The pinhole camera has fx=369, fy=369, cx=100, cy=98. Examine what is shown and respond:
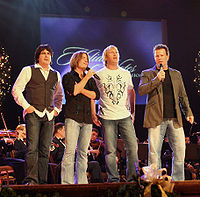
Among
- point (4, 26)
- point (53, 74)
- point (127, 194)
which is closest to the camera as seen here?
point (127, 194)

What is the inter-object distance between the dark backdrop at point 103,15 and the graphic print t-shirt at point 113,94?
4391mm

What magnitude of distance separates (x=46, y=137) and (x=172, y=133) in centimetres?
144

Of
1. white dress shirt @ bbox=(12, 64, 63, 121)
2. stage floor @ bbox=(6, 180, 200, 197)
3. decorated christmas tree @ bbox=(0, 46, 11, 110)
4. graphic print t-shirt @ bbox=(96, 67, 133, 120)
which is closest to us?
stage floor @ bbox=(6, 180, 200, 197)

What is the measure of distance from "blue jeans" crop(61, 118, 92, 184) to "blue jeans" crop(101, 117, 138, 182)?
26cm

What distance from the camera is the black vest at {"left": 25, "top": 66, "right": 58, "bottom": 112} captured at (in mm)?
4035

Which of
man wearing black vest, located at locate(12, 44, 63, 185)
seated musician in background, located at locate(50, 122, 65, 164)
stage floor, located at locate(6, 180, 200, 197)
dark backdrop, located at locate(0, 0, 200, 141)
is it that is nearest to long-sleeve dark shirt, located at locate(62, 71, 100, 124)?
man wearing black vest, located at locate(12, 44, 63, 185)

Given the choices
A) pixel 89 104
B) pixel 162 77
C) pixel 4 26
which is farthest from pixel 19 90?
pixel 4 26

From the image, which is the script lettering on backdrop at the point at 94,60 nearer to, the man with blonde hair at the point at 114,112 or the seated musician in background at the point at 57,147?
the seated musician in background at the point at 57,147

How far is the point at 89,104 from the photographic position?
4188 mm

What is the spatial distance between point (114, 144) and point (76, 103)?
65cm

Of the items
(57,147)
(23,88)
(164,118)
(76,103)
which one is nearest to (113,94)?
(76,103)

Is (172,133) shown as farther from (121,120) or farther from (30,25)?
(30,25)

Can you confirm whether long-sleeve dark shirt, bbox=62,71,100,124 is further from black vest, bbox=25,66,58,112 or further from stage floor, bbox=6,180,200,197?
stage floor, bbox=6,180,200,197

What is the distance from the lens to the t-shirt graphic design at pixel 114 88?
14.2 ft
